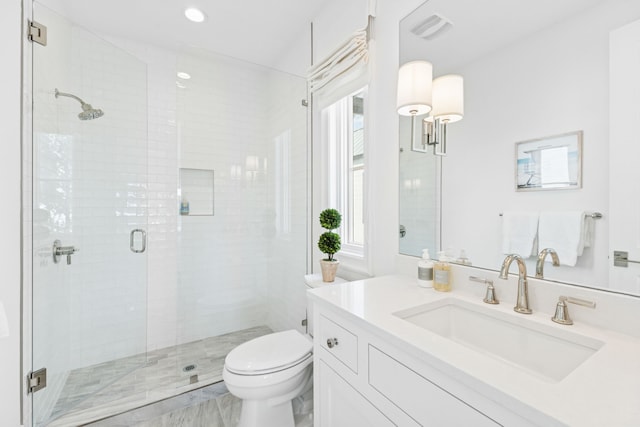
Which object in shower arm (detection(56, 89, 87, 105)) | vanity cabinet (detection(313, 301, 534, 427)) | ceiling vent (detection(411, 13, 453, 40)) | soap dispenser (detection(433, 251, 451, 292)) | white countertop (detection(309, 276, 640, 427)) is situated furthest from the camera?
shower arm (detection(56, 89, 87, 105))

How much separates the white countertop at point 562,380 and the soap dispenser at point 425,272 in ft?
0.75

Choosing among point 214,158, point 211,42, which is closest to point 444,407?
point 214,158

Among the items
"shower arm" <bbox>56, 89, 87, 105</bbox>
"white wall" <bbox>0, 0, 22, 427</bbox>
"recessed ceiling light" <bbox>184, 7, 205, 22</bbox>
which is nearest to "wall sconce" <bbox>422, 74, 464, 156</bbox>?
"recessed ceiling light" <bbox>184, 7, 205, 22</bbox>

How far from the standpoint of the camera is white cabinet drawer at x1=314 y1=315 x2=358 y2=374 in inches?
35.6

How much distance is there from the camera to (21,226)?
1314mm

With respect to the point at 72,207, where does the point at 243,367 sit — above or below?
below

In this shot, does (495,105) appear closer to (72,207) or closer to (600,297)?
(600,297)

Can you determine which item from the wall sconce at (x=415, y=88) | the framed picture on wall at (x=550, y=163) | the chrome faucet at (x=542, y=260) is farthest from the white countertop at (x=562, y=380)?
the wall sconce at (x=415, y=88)

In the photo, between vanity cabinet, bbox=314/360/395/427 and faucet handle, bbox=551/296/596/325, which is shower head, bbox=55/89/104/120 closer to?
vanity cabinet, bbox=314/360/395/427

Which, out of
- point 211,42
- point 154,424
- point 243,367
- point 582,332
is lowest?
point 154,424

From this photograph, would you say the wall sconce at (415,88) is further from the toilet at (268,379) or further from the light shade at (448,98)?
the toilet at (268,379)

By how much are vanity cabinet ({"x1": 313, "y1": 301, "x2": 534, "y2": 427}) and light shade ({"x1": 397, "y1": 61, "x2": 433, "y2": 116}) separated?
0.96 m

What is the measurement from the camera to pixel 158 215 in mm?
2305

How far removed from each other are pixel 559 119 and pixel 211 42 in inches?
98.9
